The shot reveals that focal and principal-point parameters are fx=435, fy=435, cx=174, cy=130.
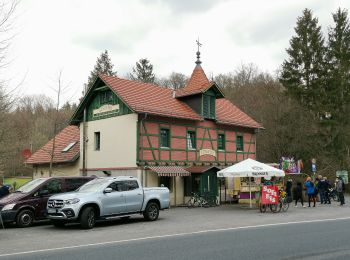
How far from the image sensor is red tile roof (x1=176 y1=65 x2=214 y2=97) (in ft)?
92.7

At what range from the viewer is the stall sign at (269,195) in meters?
21.1

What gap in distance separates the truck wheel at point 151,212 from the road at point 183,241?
2.18 feet

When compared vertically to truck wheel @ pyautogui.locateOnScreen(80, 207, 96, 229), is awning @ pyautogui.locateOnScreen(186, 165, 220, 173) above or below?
above

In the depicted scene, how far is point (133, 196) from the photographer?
1712 cm

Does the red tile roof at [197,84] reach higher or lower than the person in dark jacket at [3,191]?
higher

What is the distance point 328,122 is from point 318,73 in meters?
5.64

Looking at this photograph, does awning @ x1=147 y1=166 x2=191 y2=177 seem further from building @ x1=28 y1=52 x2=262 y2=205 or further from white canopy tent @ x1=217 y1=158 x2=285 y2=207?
white canopy tent @ x1=217 y1=158 x2=285 y2=207

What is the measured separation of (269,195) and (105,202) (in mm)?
8821

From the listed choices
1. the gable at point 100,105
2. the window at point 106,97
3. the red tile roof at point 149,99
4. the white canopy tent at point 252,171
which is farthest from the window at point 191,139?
the window at point 106,97

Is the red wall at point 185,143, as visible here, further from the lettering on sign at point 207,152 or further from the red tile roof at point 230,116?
the red tile roof at point 230,116

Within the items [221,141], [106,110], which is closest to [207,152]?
[221,141]

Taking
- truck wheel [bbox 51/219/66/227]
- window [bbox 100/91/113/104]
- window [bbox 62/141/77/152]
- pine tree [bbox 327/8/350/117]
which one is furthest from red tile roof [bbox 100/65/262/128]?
pine tree [bbox 327/8/350/117]

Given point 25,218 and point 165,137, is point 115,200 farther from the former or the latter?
point 165,137

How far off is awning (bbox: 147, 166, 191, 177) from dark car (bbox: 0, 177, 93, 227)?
630 cm
